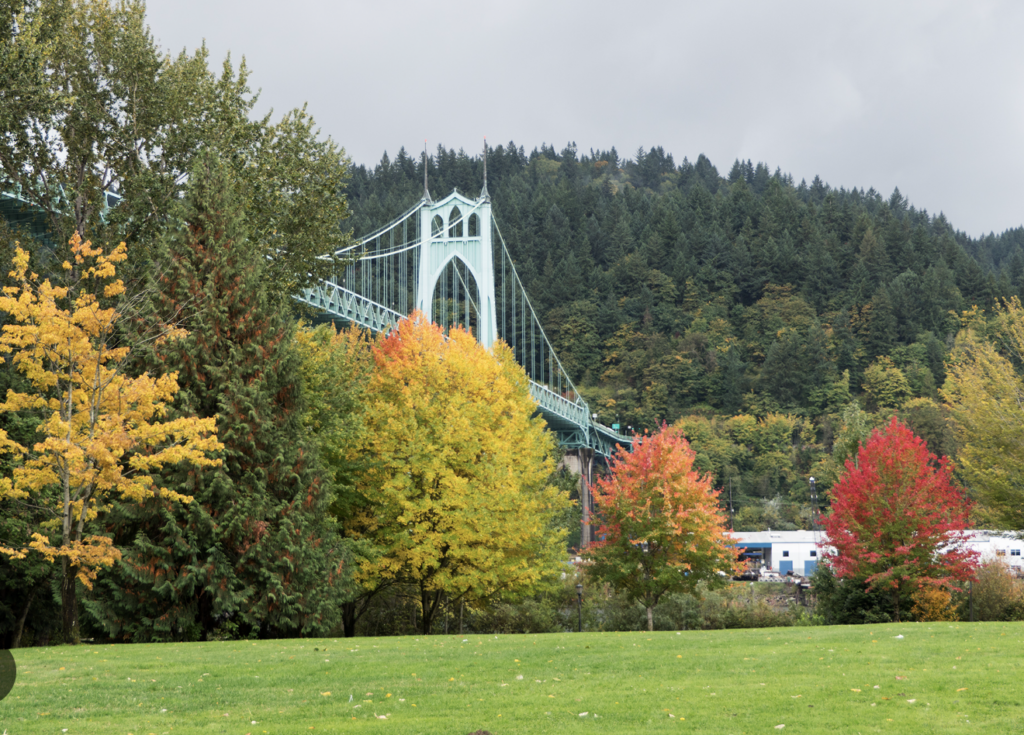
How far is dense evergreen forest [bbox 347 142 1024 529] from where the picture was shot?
93.9m

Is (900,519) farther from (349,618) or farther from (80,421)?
(80,421)

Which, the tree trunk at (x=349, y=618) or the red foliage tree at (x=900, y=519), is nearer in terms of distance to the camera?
the red foliage tree at (x=900, y=519)

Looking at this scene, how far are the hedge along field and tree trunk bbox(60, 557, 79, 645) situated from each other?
2094 mm

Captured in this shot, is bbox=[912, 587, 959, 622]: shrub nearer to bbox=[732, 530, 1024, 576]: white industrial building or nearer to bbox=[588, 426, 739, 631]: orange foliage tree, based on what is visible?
bbox=[588, 426, 739, 631]: orange foliage tree

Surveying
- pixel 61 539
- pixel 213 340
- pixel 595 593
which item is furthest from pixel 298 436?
pixel 595 593

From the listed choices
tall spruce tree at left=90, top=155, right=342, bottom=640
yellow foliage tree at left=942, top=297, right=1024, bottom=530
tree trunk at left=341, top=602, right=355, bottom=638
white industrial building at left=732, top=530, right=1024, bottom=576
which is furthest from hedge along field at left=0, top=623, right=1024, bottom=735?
white industrial building at left=732, top=530, right=1024, bottom=576

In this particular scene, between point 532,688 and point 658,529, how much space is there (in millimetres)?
15912

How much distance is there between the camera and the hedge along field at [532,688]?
24.9 feet

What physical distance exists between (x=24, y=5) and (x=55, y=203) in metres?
4.24

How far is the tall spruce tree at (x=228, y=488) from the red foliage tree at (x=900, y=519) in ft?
42.5

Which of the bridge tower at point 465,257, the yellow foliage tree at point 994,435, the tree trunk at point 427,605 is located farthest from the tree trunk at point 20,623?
the bridge tower at point 465,257

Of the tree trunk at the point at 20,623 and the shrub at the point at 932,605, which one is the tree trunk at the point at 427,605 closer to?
the tree trunk at the point at 20,623

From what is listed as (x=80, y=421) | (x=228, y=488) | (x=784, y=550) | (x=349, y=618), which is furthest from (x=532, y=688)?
(x=784, y=550)

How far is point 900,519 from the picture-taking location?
22.8m
